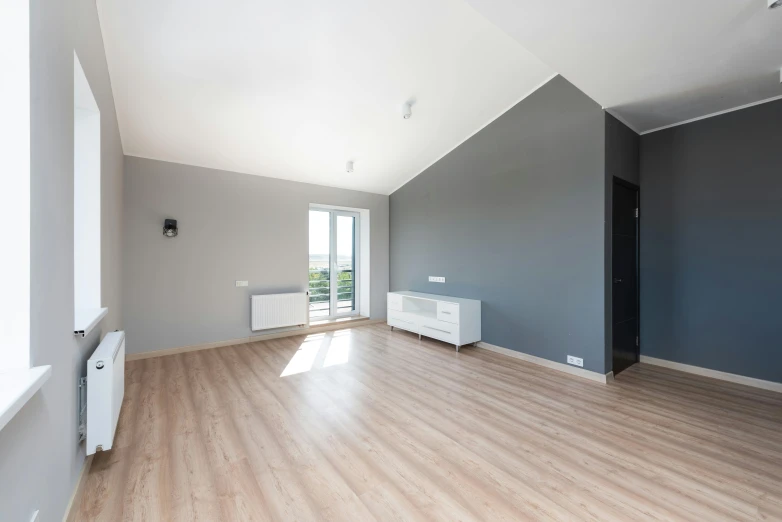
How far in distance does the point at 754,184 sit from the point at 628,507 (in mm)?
3583

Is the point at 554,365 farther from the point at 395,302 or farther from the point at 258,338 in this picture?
the point at 258,338

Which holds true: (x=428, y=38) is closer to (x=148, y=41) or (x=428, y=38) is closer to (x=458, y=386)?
(x=148, y=41)

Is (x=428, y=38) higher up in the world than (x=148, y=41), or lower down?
higher up

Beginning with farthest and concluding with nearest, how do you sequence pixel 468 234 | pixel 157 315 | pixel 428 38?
1. pixel 468 234
2. pixel 157 315
3. pixel 428 38

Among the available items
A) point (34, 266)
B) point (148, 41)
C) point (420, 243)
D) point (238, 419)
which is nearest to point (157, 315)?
point (238, 419)

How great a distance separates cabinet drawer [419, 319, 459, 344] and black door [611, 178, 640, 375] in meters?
1.84

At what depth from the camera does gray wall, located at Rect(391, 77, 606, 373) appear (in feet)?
11.7

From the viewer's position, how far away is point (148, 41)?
2645mm

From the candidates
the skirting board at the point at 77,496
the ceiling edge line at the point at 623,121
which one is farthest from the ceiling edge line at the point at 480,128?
the skirting board at the point at 77,496

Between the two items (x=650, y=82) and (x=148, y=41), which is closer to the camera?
(x=148, y=41)

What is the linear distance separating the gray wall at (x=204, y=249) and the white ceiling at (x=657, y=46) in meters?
3.98

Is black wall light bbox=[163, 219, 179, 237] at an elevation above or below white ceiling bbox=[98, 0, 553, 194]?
below

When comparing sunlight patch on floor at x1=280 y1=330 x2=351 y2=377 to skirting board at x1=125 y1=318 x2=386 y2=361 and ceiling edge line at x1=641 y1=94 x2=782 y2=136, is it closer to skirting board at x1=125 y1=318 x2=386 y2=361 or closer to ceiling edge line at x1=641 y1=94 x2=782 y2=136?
skirting board at x1=125 y1=318 x2=386 y2=361

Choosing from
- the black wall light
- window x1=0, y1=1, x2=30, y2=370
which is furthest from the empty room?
the black wall light
